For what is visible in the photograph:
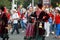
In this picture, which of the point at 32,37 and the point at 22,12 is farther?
the point at 22,12

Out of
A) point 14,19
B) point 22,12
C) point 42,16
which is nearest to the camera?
point 42,16

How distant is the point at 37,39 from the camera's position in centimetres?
1173

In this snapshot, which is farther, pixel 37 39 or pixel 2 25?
pixel 2 25

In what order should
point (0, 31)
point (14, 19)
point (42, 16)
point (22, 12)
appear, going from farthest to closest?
point (22, 12), point (14, 19), point (0, 31), point (42, 16)

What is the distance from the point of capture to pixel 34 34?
12.0 metres

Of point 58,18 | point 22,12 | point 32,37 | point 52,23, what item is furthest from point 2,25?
point 22,12

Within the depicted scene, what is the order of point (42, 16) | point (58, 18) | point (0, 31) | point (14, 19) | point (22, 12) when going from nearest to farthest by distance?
point (42, 16), point (0, 31), point (58, 18), point (14, 19), point (22, 12)

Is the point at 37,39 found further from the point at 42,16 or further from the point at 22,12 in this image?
the point at 22,12

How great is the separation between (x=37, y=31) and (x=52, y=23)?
9.16 m

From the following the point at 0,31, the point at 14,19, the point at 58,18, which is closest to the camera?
the point at 0,31

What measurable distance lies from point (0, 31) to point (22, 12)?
35.6 feet

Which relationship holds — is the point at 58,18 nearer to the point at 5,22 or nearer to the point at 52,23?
the point at 52,23

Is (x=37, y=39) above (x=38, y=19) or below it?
below

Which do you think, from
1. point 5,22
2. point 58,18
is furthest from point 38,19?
point 58,18
